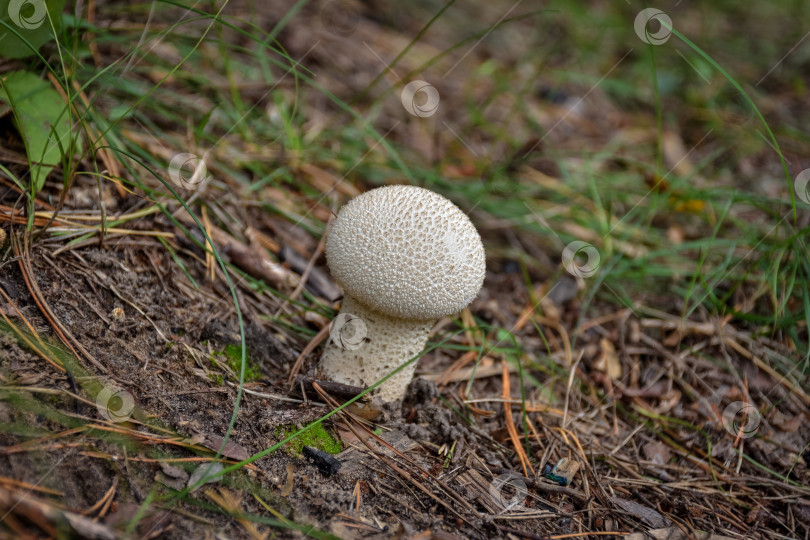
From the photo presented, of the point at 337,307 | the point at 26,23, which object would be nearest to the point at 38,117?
the point at 26,23

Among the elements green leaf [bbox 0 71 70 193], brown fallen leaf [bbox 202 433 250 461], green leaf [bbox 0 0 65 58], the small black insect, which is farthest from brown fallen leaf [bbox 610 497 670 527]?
green leaf [bbox 0 0 65 58]

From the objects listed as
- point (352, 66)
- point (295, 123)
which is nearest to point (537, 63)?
point (352, 66)

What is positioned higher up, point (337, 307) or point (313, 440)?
point (337, 307)

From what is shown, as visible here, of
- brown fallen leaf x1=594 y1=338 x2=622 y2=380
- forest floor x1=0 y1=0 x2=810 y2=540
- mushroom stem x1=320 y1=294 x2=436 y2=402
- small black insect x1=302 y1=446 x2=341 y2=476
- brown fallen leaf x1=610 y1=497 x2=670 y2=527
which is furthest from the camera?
brown fallen leaf x1=594 y1=338 x2=622 y2=380

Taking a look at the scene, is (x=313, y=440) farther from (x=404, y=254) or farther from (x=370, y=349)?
(x=404, y=254)

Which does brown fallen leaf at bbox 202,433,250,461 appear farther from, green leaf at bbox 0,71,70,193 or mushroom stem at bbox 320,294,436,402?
green leaf at bbox 0,71,70,193
